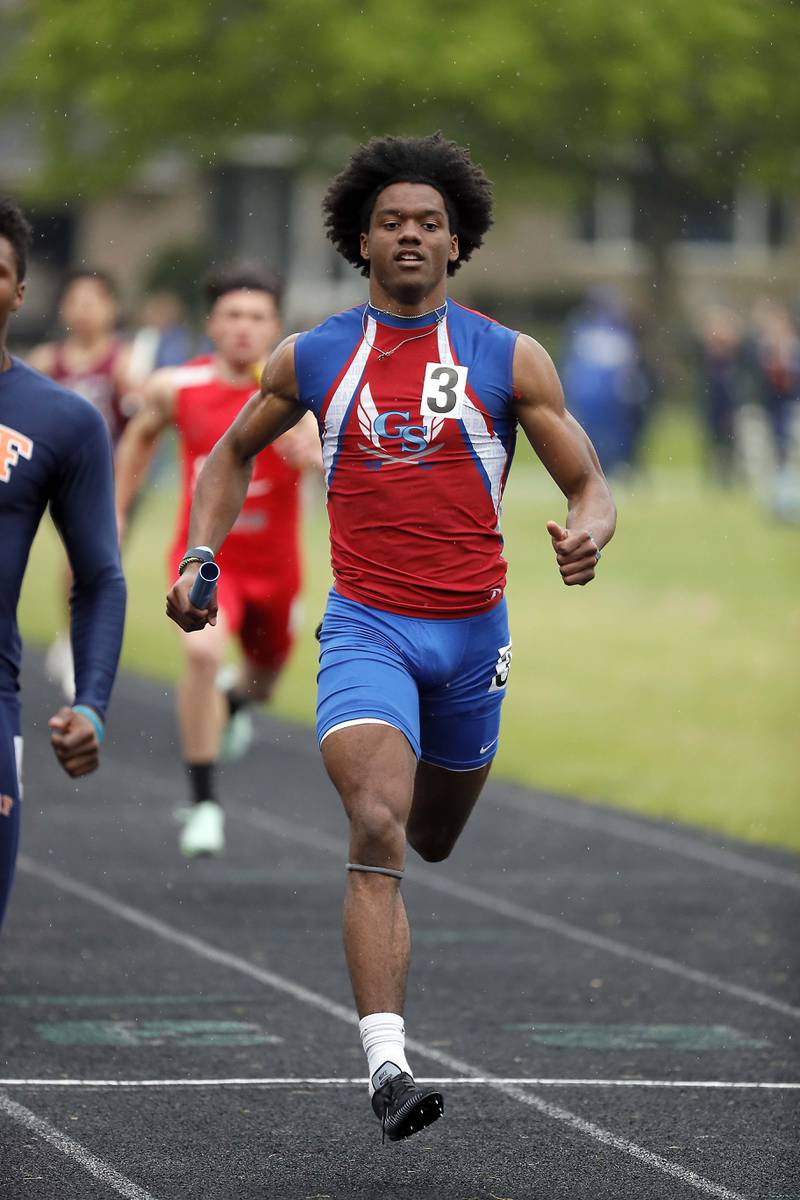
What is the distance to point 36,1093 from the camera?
19.5 feet

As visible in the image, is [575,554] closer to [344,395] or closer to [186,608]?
[344,395]

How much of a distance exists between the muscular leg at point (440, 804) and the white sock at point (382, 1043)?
943mm

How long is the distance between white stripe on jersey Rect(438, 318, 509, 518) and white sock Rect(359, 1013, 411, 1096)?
1286 millimetres

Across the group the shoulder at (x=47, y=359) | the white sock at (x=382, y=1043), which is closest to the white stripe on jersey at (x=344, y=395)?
the white sock at (x=382, y=1043)

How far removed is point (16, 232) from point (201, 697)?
182 inches

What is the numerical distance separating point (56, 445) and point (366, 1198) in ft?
5.59

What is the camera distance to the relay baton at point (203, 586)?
5488mm

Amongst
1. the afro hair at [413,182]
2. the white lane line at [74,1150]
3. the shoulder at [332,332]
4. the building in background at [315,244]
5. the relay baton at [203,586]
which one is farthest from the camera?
the building in background at [315,244]

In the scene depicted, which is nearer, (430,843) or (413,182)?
(413,182)

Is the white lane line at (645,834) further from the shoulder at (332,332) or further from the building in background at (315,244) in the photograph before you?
the building in background at (315,244)

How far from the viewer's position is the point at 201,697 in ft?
31.6

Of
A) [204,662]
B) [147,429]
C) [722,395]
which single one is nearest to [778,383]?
[722,395]

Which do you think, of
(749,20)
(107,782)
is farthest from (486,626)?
(749,20)

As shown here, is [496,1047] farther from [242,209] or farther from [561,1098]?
[242,209]
